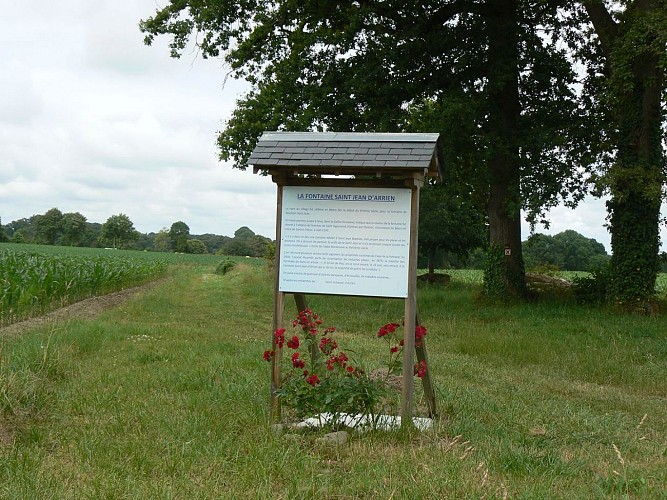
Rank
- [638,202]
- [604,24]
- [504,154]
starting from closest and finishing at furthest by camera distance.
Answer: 1. [638,202]
2. [604,24]
3. [504,154]

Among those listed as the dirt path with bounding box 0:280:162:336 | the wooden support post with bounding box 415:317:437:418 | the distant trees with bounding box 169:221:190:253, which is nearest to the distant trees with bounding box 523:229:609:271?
the dirt path with bounding box 0:280:162:336

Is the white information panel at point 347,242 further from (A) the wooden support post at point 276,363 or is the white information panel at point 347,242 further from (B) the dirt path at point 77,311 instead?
(B) the dirt path at point 77,311

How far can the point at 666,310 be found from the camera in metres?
18.3

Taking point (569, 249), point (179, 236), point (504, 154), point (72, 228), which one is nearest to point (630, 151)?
point (504, 154)

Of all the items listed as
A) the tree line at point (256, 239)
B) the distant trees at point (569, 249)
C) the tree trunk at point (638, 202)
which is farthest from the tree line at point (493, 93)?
the distant trees at point (569, 249)

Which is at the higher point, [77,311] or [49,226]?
[49,226]

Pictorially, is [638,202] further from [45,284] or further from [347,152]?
[45,284]

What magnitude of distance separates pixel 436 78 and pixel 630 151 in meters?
5.48

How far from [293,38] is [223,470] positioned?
16858 millimetres

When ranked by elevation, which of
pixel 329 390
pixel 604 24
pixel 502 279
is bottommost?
pixel 329 390

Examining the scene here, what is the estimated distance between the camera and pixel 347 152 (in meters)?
7.01

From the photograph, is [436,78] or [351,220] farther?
[436,78]

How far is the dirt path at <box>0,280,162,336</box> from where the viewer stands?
13383mm

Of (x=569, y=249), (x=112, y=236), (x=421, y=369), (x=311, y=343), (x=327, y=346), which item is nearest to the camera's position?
(x=327, y=346)
